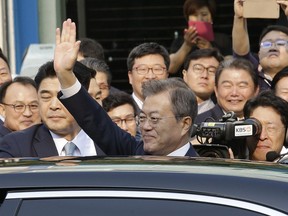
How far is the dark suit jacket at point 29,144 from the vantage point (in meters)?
6.12

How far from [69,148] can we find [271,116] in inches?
61.1

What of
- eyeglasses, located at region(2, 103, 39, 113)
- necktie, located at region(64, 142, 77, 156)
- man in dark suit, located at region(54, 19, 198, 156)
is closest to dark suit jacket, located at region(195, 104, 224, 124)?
eyeglasses, located at region(2, 103, 39, 113)

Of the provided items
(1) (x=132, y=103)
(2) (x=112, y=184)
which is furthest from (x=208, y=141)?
(2) (x=112, y=184)

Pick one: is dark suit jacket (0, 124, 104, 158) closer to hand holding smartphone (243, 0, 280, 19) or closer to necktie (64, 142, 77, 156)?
necktie (64, 142, 77, 156)

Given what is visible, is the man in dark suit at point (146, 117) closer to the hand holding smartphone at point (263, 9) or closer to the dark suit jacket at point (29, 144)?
the dark suit jacket at point (29, 144)

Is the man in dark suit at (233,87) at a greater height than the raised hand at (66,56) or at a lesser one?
lesser

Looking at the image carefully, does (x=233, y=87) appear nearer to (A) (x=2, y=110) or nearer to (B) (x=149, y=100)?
(A) (x=2, y=110)

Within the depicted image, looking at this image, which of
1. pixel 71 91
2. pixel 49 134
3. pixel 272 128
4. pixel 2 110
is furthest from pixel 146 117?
pixel 2 110

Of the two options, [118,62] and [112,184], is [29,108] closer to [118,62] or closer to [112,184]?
[112,184]

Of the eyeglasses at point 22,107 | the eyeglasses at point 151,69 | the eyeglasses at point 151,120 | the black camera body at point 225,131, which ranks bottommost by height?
the eyeglasses at point 22,107

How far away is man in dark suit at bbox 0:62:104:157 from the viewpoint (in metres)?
6.18

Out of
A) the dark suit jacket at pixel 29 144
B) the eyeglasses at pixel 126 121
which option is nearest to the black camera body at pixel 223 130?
the dark suit jacket at pixel 29 144

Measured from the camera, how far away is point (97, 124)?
19.3ft

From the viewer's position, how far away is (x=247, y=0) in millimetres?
8102
